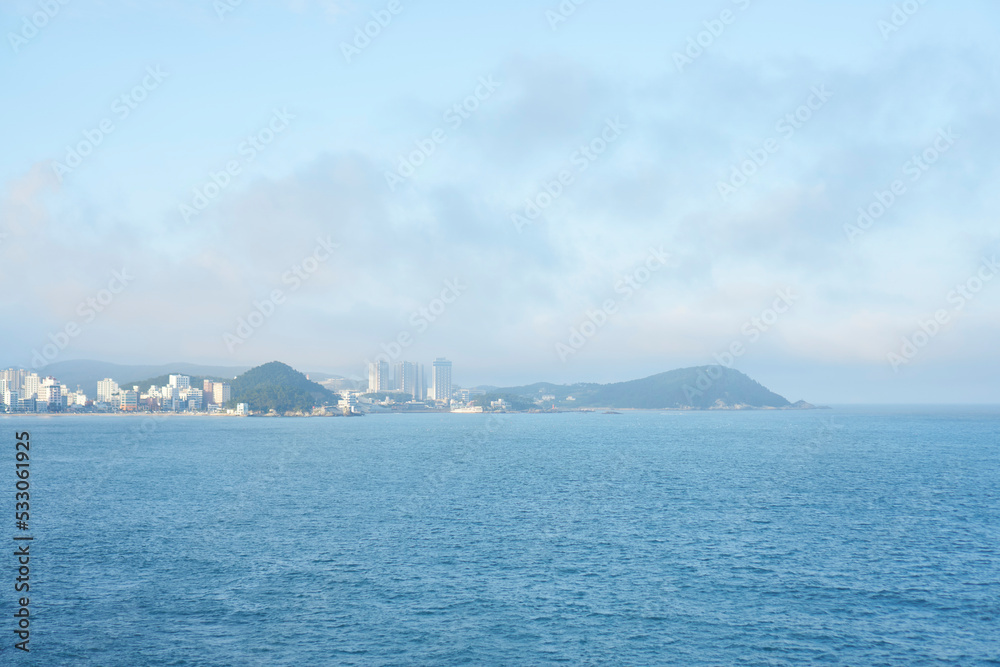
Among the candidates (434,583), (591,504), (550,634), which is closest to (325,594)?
(434,583)

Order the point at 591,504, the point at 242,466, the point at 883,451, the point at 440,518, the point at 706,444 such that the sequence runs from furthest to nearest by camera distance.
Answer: the point at 706,444
the point at 883,451
the point at 242,466
the point at 591,504
the point at 440,518

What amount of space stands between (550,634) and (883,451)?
92.8m

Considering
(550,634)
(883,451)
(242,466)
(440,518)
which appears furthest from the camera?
(883,451)

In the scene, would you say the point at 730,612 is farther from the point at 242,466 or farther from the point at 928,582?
the point at 242,466

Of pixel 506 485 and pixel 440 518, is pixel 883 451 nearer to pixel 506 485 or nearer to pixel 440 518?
pixel 506 485

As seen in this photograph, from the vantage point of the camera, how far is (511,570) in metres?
34.0

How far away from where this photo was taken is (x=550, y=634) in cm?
2602

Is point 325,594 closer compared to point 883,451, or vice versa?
point 325,594

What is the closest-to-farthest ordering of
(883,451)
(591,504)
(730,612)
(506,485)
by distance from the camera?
1. (730,612)
2. (591,504)
3. (506,485)
4. (883,451)

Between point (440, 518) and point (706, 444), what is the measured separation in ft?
267

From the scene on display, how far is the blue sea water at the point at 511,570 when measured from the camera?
81.3 feet

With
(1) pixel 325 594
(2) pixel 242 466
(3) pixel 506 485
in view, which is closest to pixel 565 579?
(1) pixel 325 594

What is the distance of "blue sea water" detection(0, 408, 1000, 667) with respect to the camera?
24.8m

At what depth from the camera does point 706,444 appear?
117 meters
